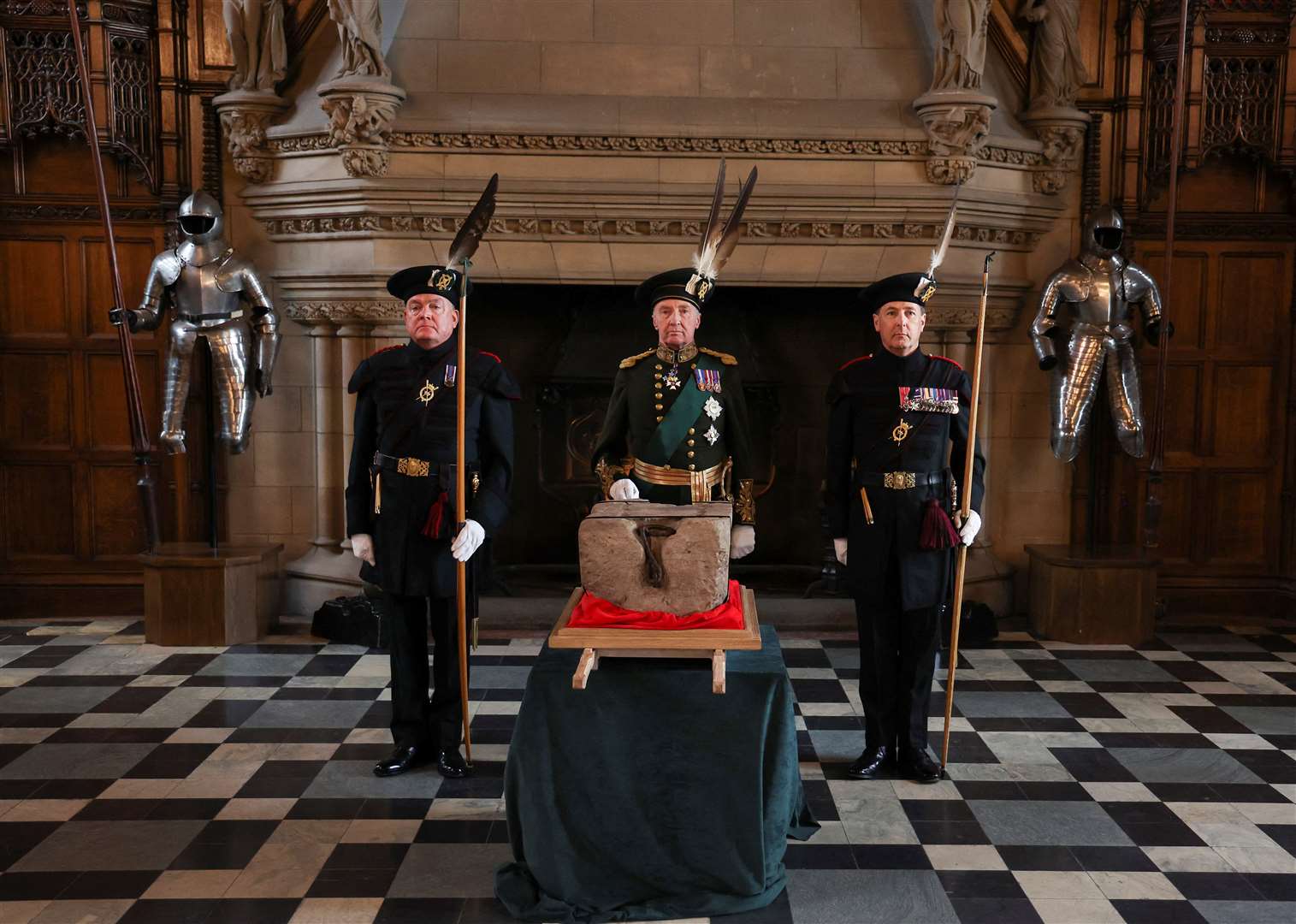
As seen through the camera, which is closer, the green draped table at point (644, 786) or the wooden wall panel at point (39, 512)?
the green draped table at point (644, 786)

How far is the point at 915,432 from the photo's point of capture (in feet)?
13.7

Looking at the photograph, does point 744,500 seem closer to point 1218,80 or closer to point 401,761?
point 401,761

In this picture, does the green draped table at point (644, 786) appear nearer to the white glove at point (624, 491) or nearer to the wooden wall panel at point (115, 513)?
the white glove at point (624, 491)

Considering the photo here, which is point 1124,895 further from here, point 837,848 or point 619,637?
point 619,637

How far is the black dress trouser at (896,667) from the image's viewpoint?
4.28 metres

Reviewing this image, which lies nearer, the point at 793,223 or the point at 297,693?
the point at 297,693

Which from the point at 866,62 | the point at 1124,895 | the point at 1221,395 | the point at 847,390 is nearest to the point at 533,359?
the point at 866,62

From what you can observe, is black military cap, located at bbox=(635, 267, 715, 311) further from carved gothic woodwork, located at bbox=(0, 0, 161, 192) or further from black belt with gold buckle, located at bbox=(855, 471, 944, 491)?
carved gothic woodwork, located at bbox=(0, 0, 161, 192)

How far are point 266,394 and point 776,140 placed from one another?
9.47 feet

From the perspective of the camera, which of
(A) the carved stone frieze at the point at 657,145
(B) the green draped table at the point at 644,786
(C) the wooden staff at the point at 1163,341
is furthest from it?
(C) the wooden staff at the point at 1163,341

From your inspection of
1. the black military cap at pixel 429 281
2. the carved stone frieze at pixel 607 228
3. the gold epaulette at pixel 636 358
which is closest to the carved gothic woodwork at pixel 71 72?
the carved stone frieze at pixel 607 228

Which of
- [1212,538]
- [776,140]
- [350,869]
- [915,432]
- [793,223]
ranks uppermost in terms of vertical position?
[776,140]

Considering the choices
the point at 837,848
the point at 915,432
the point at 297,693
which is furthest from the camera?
the point at 297,693

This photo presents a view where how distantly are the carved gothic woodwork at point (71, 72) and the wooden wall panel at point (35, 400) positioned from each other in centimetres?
117
